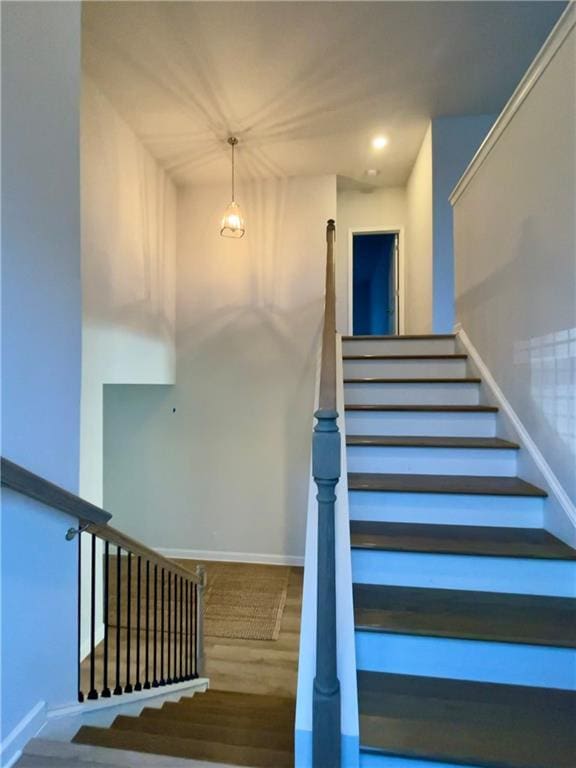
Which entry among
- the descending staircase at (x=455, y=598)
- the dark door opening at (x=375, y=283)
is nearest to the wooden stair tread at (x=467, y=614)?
the descending staircase at (x=455, y=598)

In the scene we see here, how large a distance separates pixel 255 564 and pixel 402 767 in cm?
372

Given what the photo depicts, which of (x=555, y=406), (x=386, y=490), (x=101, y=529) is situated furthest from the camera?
(x=386, y=490)

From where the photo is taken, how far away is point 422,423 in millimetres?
2389

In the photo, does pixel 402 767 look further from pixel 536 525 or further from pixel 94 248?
pixel 94 248

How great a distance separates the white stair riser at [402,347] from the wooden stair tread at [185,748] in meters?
2.45

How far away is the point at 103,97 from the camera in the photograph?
3297 millimetres

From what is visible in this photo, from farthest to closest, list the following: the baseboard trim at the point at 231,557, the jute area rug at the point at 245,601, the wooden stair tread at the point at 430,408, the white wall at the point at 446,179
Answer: the baseboard trim at the point at 231,557, the white wall at the point at 446,179, the jute area rug at the point at 245,601, the wooden stair tread at the point at 430,408

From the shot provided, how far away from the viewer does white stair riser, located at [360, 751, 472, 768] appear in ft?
3.58

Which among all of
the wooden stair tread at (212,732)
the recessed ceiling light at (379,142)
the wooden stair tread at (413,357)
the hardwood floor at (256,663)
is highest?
the recessed ceiling light at (379,142)

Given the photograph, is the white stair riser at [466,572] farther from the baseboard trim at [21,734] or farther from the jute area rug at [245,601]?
the jute area rug at [245,601]

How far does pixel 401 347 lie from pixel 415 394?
25.3 inches

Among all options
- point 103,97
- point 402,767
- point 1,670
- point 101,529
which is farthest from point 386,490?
point 103,97

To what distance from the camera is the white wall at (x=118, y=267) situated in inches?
118

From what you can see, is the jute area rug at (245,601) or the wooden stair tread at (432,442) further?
the jute area rug at (245,601)
